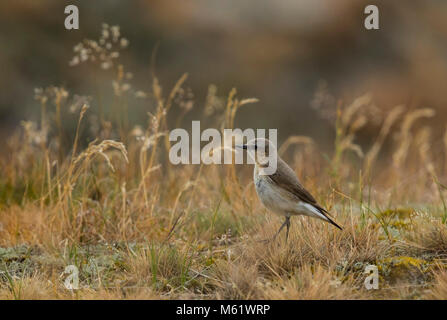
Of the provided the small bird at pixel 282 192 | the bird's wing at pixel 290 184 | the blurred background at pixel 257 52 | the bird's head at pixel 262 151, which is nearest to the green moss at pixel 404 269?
the small bird at pixel 282 192

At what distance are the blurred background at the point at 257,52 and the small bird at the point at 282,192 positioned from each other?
341 inches

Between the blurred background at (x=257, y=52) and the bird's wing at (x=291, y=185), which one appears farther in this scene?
the blurred background at (x=257, y=52)

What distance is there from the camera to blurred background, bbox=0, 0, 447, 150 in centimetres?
1370

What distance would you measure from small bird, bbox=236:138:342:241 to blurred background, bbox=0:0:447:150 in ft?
28.4

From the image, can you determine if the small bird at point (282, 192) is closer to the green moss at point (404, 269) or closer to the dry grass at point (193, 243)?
the dry grass at point (193, 243)

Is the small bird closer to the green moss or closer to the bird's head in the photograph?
the bird's head

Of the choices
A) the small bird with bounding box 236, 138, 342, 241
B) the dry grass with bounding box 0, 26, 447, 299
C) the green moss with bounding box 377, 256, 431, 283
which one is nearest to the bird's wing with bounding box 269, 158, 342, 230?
the small bird with bounding box 236, 138, 342, 241

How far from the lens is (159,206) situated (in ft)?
19.6

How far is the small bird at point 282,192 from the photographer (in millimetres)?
4406

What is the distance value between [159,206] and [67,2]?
1019cm

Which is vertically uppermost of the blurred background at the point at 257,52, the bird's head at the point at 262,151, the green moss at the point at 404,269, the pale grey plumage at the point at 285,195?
the blurred background at the point at 257,52

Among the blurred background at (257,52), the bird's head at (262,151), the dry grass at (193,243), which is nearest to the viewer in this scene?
the dry grass at (193,243)

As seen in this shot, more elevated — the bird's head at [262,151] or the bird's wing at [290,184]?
the bird's head at [262,151]
